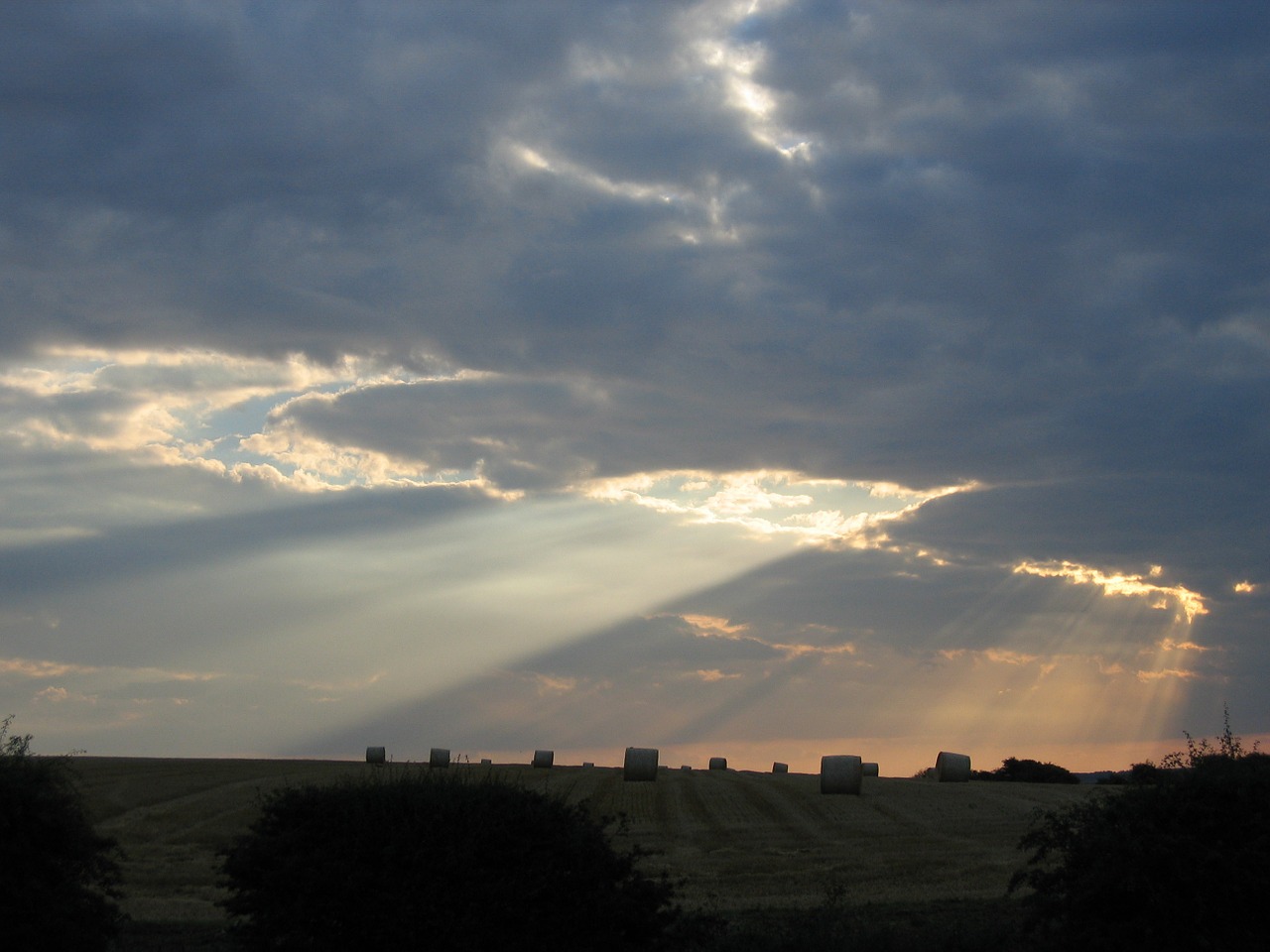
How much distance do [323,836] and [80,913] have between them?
93.6 inches

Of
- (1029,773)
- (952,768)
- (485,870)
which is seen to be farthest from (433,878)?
(1029,773)

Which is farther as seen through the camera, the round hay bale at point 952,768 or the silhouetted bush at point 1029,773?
the silhouetted bush at point 1029,773

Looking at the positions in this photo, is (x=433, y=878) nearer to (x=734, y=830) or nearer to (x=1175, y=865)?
(x=1175, y=865)

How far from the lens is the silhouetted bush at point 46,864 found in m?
10.6

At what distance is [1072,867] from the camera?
12.2 meters

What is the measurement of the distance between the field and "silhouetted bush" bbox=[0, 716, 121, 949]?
1.19 metres

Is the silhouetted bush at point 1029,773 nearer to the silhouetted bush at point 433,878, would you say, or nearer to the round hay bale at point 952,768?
the round hay bale at point 952,768

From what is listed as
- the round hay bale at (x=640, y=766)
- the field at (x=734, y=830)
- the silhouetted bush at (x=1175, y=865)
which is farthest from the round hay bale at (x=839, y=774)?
the silhouetted bush at (x=1175, y=865)

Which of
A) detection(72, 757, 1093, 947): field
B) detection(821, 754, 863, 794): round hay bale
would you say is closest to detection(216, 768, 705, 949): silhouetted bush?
detection(72, 757, 1093, 947): field

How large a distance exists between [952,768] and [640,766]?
42.5 feet

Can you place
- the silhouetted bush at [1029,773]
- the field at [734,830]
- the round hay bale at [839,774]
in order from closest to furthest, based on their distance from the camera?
the field at [734,830] → the round hay bale at [839,774] → the silhouetted bush at [1029,773]

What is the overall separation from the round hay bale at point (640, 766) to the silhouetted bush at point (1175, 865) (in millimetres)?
32791

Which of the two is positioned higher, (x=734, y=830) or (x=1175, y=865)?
(x=1175, y=865)

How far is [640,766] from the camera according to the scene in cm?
4438
